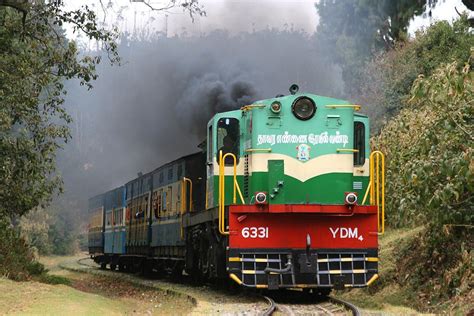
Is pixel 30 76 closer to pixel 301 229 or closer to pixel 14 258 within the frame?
pixel 14 258

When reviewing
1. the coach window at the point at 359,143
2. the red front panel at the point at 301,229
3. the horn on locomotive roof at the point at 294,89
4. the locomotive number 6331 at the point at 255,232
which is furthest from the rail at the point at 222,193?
the coach window at the point at 359,143

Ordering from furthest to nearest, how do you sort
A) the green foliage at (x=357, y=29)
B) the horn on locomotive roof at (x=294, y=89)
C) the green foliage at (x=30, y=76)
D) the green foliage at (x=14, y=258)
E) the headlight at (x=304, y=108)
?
1. the green foliage at (x=357, y=29)
2. the green foliage at (x=14, y=258)
3. the green foliage at (x=30, y=76)
4. the horn on locomotive roof at (x=294, y=89)
5. the headlight at (x=304, y=108)

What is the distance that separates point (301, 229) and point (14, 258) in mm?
9764

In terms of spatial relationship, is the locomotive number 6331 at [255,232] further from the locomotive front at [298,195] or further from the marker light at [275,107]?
the marker light at [275,107]

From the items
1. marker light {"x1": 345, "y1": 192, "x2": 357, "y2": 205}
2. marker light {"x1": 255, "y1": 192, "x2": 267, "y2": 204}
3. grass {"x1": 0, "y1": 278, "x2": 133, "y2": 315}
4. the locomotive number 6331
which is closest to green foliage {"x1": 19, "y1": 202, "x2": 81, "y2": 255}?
grass {"x1": 0, "y1": 278, "x2": 133, "y2": 315}

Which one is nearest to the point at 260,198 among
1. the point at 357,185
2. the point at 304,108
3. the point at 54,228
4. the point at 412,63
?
the point at 304,108

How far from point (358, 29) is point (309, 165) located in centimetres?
2505

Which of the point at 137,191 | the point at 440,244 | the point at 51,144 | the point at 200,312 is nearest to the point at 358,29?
the point at 137,191

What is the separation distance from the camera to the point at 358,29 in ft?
123

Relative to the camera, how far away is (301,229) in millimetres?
13312

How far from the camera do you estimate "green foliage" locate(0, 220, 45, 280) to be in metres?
18.6

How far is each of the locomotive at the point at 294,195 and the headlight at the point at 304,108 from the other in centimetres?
2

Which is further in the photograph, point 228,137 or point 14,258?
point 14,258

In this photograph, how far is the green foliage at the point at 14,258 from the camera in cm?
1858
